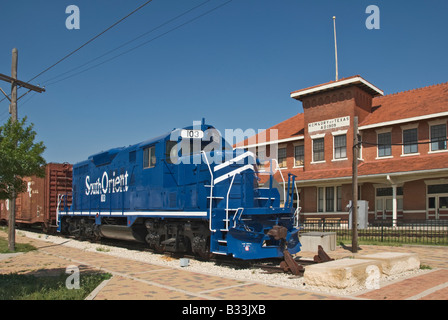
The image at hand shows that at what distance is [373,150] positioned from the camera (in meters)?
29.2

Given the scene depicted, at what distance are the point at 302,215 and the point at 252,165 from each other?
20.8 meters

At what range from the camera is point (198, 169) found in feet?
41.0

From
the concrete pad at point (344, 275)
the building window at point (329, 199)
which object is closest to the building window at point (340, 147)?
the building window at point (329, 199)

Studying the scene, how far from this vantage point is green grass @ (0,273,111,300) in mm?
7707

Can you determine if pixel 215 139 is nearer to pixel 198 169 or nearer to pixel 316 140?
pixel 198 169

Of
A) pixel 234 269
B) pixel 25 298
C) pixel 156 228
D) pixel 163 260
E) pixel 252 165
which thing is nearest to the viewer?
pixel 25 298

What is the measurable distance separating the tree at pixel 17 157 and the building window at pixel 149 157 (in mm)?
4590

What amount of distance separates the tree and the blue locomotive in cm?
428

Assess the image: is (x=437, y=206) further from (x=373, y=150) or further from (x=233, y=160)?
(x=233, y=160)

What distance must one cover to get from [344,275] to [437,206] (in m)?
20.4

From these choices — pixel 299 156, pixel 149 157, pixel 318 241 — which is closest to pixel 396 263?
pixel 318 241

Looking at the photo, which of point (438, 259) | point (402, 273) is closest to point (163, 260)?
point (402, 273)

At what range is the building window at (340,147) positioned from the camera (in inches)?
1168

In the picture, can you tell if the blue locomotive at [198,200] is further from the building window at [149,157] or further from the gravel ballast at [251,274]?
the gravel ballast at [251,274]
